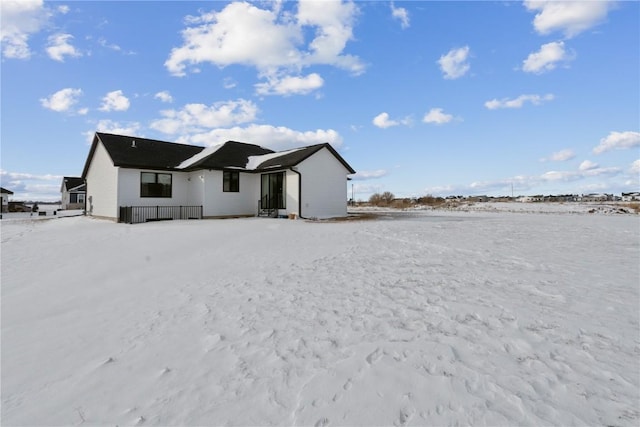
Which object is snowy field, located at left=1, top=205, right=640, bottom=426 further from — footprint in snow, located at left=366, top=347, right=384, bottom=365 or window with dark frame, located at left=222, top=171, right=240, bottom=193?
window with dark frame, located at left=222, top=171, right=240, bottom=193

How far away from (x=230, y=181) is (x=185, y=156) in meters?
4.91

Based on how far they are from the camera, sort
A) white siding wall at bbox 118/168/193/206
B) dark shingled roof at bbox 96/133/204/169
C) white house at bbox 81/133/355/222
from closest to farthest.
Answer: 1. white siding wall at bbox 118/168/193/206
2. dark shingled roof at bbox 96/133/204/169
3. white house at bbox 81/133/355/222

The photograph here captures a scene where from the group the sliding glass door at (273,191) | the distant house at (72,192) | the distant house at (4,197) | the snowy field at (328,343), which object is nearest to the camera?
the snowy field at (328,343)

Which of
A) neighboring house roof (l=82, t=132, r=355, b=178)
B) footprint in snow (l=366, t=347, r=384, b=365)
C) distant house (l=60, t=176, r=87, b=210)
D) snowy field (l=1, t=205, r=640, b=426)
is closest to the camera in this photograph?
snowy field (l=1, t=205, r=640, b=426)

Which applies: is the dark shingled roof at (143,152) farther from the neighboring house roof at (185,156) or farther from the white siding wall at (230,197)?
the white siding wall at (230,197)

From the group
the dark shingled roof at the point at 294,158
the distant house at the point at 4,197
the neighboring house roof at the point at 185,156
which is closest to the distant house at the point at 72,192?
the distant house at the point at 4,197

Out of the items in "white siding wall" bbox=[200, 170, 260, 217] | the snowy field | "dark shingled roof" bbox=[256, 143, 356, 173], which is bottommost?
the snowy field

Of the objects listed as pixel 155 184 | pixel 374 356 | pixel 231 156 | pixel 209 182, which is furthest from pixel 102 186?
pixel 374 356

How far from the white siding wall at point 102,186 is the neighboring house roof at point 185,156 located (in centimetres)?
73

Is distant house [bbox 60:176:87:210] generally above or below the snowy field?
above

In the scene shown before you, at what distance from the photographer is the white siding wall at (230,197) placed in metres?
19.4

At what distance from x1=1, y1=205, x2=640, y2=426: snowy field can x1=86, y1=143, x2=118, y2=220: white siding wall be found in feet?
42.9

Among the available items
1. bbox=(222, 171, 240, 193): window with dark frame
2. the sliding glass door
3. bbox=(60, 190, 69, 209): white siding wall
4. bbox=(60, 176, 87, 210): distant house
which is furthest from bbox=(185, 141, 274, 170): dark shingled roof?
bbox=(60, 190, 69, 209): white siding wall

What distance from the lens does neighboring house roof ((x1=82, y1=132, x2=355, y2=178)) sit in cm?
1923
